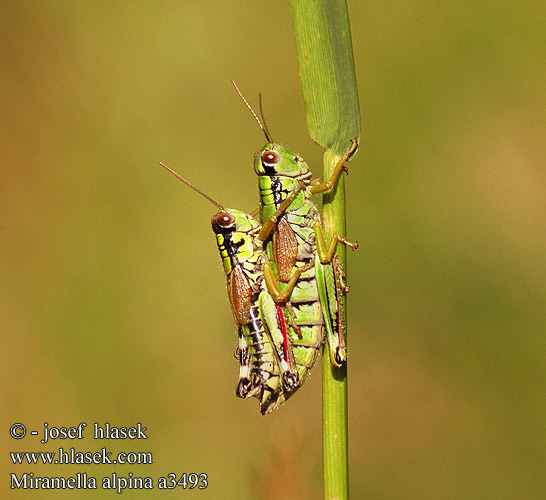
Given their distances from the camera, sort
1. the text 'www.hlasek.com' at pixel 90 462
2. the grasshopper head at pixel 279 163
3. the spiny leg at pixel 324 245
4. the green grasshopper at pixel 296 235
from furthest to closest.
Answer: the text 'www.hlasek.com' at pixel 90 462, the grasshopper head at pixel 279 163, the green grasshopper at pixel 296 235, the spiny leg at pixel 324 245

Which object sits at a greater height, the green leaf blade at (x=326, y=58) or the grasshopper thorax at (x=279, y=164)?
the grasshopper thorax at (x=279, y=164)

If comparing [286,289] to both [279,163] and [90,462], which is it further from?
[90,462]

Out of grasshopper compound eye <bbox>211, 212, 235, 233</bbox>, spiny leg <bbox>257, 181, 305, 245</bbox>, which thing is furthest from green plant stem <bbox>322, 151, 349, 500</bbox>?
grasshopper compound eye <bbox>211, 212, 235, 233</bbox>

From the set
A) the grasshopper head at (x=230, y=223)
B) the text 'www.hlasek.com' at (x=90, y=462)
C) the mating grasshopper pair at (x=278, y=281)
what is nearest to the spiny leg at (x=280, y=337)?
the mating grasshopper pair at (x=278, y=281)

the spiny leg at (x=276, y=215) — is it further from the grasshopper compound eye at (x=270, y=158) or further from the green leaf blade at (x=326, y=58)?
the green leaf blade at (x=326, y=58)

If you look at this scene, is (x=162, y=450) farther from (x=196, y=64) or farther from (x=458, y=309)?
(x=196, y=64)

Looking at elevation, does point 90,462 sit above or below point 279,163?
below

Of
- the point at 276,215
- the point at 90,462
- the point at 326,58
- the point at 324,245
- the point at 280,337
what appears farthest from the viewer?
the point at 90,462

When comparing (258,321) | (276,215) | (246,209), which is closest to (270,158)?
(276,215)
